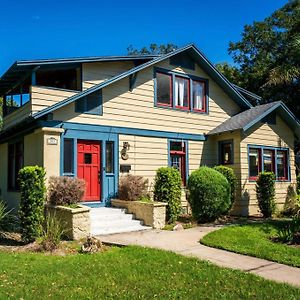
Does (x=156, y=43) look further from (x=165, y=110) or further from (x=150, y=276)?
(x=150, y=276)

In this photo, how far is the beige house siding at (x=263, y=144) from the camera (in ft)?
50.8

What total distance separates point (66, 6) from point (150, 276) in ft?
31.4

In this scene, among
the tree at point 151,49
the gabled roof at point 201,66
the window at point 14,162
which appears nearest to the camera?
the gabled roof at point 201,66

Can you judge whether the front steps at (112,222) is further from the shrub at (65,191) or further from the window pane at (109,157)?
the window pane at (109,157)

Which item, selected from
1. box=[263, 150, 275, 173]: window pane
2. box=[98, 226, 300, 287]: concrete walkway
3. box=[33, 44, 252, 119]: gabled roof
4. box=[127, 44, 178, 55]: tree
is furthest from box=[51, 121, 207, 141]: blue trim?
box=[127, 44, 178, 55]: tree

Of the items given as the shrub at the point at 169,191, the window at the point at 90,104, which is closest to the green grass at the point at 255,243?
the shrub at the point at 169,191

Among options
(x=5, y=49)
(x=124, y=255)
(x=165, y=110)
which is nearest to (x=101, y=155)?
(x=165, y=110)

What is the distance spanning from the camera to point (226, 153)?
53.9ft

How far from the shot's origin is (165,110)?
15406 millimetres

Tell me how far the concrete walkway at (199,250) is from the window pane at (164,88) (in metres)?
5.81

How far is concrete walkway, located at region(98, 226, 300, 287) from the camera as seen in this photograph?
6.70 metres

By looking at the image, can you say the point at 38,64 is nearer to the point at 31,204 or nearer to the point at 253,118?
the point at 31,204

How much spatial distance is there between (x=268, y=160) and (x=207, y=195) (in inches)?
212

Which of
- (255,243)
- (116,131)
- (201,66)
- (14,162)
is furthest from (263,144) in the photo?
(14,162)
